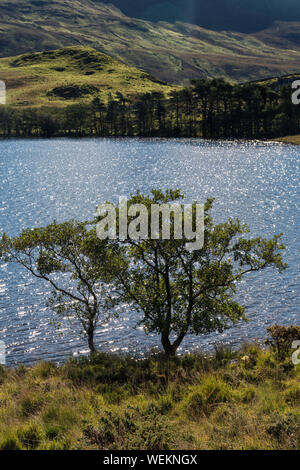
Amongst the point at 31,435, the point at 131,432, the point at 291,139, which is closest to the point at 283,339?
the point at 131,432

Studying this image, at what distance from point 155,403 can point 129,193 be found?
57221 mm

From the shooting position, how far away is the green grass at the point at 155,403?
40.4 feet

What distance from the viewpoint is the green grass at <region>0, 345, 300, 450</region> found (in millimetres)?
12328

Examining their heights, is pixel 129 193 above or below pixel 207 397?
above

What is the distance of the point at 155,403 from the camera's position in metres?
15.3

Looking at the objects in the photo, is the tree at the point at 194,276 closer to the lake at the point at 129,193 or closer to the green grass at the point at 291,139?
the lake at the point at 129,193

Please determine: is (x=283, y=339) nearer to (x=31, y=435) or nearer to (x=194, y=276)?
(x=194, y=276)

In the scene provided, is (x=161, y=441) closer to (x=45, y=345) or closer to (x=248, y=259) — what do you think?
(x=248, y=259)

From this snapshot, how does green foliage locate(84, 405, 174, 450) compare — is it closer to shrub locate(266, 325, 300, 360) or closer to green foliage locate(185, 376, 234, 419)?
green foliage locate(185, 376, 234, 419)

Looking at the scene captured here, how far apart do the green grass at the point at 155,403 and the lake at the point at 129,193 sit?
21.8ft

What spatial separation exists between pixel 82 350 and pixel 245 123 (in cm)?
17556

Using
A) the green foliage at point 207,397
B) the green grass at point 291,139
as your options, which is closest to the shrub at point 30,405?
the green foliage at point 207,397

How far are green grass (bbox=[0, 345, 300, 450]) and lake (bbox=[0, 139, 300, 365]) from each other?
6.65 metres
